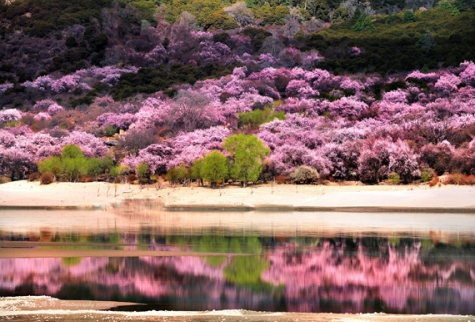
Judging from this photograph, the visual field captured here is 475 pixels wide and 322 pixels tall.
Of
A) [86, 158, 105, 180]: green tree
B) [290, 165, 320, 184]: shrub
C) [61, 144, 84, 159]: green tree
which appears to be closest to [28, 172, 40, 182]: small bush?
[61, 144, 84, 159]: green tree

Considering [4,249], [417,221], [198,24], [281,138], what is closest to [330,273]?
[4,249]

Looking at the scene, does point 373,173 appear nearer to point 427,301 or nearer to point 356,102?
point 356,102

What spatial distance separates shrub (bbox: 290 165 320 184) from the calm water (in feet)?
45.5

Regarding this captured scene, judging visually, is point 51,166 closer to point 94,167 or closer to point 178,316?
point 94,167

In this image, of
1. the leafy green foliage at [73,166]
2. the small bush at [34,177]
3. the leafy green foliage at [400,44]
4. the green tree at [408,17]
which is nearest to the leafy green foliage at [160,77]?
the leafy green foliage at [400,44]

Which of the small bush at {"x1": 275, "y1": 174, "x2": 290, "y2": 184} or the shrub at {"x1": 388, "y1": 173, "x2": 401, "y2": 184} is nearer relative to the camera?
the shrub at {"x1": 388, "y1": 173, "x2": 401, "y2": 184}

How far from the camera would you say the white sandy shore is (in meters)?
44.1

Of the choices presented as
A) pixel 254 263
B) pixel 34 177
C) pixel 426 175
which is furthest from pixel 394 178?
pixel 254 263

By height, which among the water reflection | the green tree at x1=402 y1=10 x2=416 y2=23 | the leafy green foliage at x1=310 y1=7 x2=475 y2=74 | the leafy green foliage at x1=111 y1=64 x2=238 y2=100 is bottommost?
the water reflection

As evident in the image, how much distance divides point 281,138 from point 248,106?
747 inches

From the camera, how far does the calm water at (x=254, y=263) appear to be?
18359 mm

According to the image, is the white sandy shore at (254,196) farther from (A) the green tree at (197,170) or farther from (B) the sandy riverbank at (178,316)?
(B) the sandy riverbank at (178,316)

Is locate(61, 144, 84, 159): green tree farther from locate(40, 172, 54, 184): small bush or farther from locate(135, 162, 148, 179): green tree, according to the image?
locate(135, 162, 148, 179): green tree

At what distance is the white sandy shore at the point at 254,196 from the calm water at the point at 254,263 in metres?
5.09
